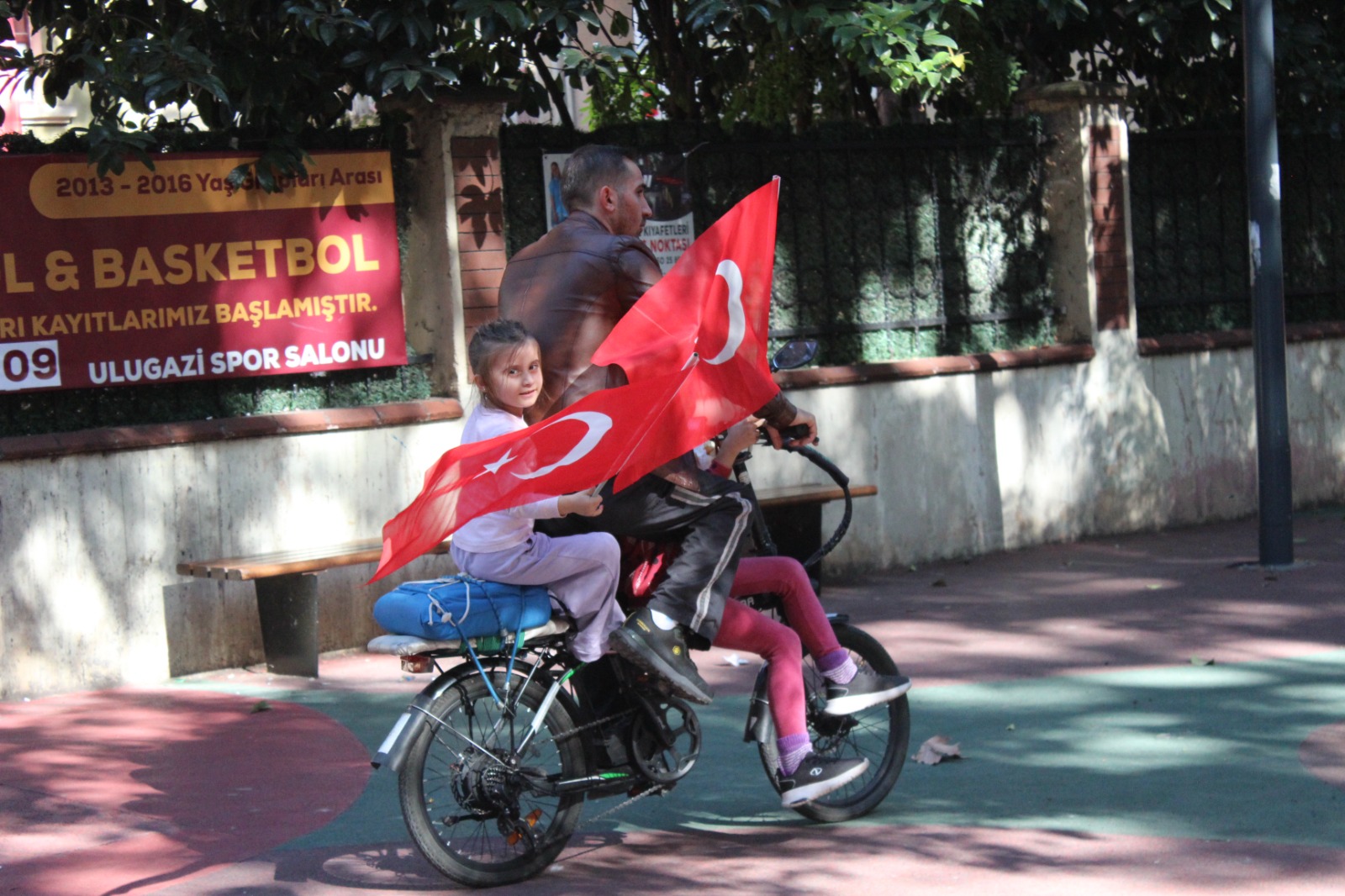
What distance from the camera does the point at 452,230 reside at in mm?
8719

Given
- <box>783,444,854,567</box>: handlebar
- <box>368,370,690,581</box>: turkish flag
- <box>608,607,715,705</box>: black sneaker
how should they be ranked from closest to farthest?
<box>368,370,690,581</box>: turkish flag → <box>608,607,715,705</box>: black sneaker → <box>783,444,854,567</box>: handlebar

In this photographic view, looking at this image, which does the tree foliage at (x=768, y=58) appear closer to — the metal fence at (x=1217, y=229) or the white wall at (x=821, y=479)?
the metal fence at (x=1217, y=229)

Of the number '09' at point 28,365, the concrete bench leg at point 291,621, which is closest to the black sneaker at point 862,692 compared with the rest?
the concrete bench leg at point 291,621

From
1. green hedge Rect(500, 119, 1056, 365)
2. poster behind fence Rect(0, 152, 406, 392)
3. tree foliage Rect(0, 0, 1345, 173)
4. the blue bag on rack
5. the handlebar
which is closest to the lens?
the blue bag on rack

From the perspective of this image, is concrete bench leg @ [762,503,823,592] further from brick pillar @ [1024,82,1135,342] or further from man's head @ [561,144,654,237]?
man's head @ [561,144,654,237]

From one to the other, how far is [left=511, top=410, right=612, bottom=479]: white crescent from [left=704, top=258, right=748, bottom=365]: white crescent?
425 mm

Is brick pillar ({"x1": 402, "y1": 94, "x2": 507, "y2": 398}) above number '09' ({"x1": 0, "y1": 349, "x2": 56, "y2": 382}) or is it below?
above

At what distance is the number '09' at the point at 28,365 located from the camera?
7.65 meters

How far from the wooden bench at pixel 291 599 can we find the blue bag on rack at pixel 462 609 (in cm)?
314

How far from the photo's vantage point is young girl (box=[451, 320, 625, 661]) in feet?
15.1

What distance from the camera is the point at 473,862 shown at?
Result: 4.63 m

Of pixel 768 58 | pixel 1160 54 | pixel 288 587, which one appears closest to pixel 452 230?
pixel 288 587

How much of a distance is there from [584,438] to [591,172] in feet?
2.99

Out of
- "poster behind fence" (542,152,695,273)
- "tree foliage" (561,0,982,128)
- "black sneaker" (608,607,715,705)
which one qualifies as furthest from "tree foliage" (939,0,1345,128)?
"black sneaker" (608,607,715,705)
